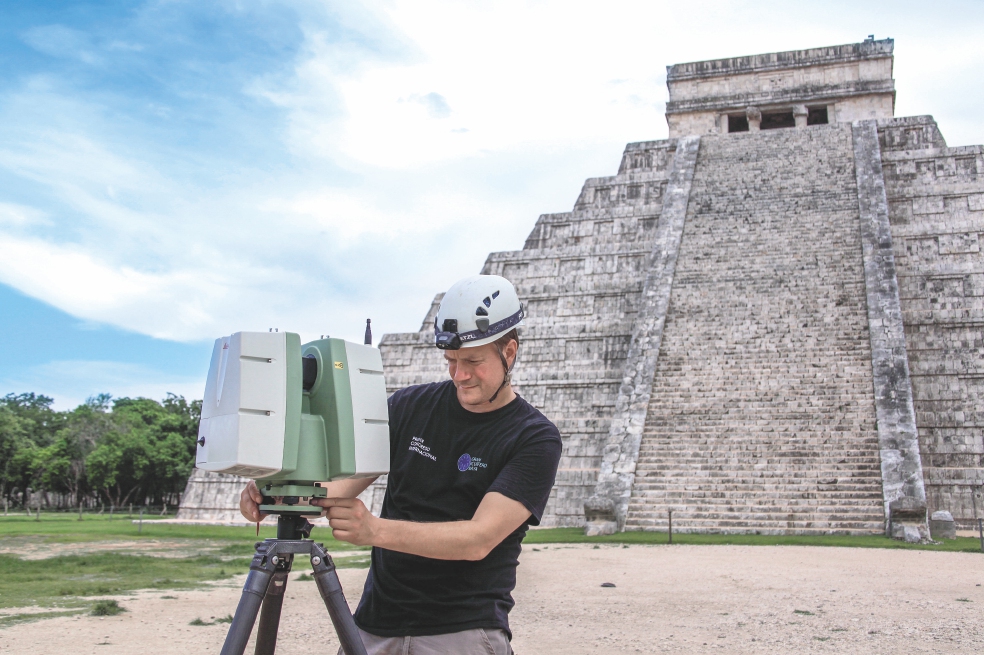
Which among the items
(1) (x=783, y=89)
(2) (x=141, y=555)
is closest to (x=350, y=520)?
(2) (x=141, y=555)

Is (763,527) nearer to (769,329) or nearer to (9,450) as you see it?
(769,329)

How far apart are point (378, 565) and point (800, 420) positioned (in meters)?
15.4

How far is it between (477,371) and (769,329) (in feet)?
58.3

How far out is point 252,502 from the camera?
271cm

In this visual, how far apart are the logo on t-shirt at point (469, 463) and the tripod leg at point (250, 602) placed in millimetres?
684

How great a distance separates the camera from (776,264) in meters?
21.4

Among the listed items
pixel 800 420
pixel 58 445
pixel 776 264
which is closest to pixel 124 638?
pixel 800 420

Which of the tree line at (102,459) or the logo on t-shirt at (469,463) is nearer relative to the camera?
the logo on t-shirt at (469,463)

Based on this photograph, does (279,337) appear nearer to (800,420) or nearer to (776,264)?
(800,420)

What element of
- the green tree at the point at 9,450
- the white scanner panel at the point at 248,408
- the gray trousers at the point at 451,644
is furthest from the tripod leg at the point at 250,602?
the green tree at the point at 9,450

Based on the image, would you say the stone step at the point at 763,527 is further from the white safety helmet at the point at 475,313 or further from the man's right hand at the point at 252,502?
the man's right hand at the point at 252,502

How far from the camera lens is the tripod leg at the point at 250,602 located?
7.97 ft

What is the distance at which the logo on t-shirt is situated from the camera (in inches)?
117

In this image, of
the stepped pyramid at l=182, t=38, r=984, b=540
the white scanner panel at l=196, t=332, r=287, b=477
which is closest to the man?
the white scanner panel at l=196, t=332, r=287, b=477
